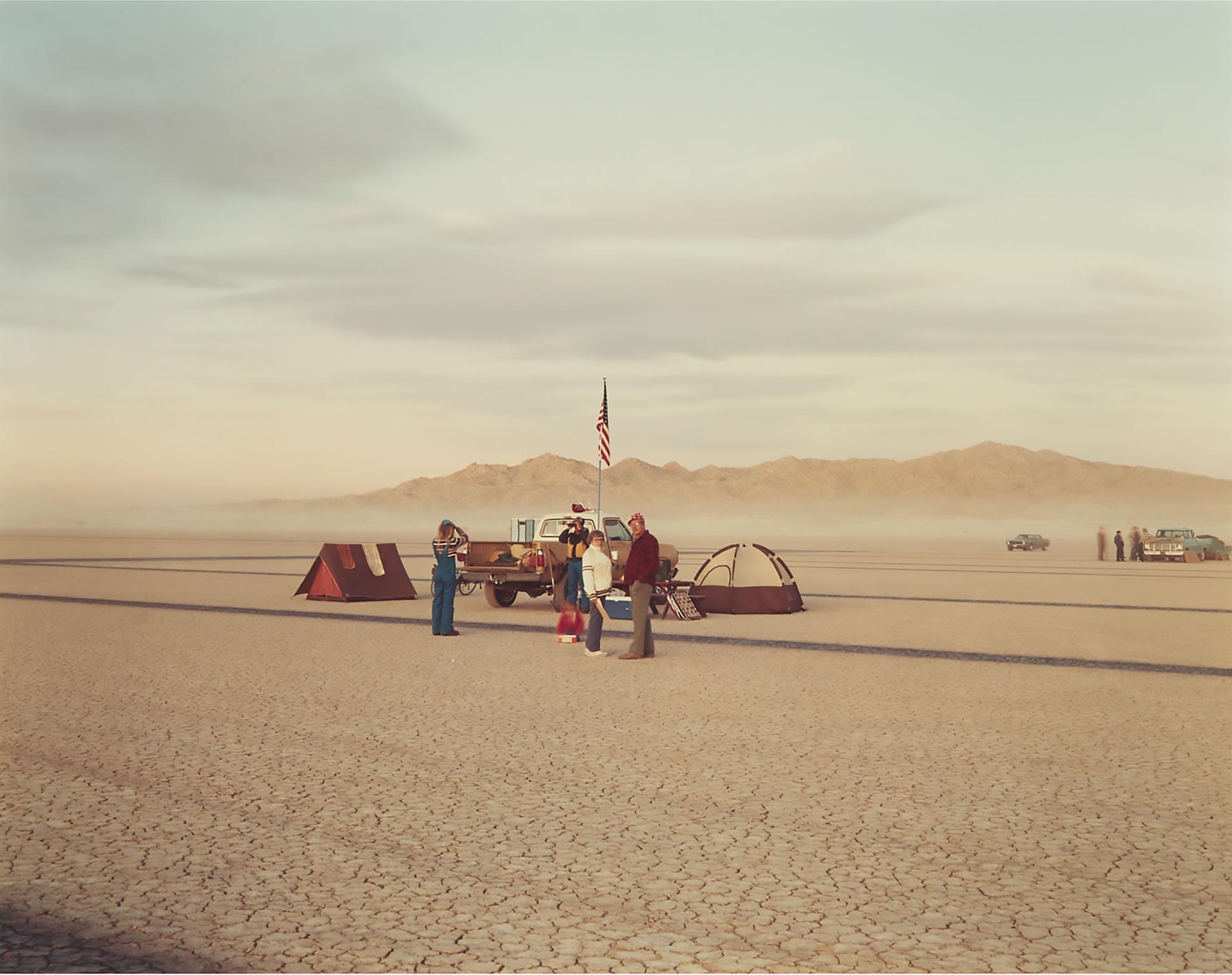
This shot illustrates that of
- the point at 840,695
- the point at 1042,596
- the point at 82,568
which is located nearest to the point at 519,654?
the point at 840,695

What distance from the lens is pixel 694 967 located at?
4824mm

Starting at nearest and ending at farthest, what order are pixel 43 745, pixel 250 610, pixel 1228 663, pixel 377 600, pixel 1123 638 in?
pixel 43 745 → pixel 1228 663 → pixel 1123 638 → pixel 250 610 → pixel 377 600

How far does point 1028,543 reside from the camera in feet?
237

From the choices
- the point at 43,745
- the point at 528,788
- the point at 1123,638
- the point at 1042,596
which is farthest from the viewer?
the point at 1042,596

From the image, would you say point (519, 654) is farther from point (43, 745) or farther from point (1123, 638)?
point (1123, 638)

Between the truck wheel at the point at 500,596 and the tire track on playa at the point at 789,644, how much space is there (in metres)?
3.43

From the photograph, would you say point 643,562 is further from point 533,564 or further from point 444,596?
point 533,564

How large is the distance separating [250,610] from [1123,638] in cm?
1460

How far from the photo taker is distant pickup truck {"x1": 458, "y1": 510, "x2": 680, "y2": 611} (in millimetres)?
22250

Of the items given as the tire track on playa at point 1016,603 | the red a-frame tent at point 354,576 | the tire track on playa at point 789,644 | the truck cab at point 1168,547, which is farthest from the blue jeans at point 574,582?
the truck cab at point 1168,547

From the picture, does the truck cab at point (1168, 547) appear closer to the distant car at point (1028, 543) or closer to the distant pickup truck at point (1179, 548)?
the distant pickup truck at point (1179, 548)

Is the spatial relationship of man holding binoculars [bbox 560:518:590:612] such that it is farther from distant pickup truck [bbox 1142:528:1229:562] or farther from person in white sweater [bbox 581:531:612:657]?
distant pickup truck [bbox 1142:528:1229:562]

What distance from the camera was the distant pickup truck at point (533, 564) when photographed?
73.0 feet

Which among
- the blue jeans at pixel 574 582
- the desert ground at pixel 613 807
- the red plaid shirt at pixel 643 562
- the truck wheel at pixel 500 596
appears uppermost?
the red plaid shirt at pixel 643 562
